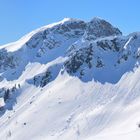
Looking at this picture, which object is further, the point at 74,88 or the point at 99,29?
the point at 99,29

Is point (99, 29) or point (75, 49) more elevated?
point (99, 29)

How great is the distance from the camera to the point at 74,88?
109 metres

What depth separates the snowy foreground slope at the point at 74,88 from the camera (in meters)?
90.2

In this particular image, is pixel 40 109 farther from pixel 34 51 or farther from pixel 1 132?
pixel 34 51

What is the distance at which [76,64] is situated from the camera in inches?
4592

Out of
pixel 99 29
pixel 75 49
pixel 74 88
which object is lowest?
pixel 74 88

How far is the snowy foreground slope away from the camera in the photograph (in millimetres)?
90213

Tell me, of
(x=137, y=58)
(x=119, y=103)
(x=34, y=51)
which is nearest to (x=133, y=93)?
(x=119, y=103)

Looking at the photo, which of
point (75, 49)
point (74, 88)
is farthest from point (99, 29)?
point (74, 88)

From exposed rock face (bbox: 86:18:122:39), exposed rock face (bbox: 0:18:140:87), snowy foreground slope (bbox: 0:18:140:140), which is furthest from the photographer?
exposed rock face (bbox: 86:18:122:39)

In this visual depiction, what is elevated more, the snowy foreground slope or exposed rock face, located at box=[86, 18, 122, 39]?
exposed rock face, located at box=[86, 18, 122, 39]

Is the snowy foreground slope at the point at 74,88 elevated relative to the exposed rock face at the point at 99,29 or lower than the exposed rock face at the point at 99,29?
lower

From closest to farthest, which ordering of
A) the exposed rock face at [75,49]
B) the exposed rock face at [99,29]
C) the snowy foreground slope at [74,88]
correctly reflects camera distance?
the snowy foreground slope at [74,88] → the exposed rock face at [75,49] → the exposed rock face at [99,29]

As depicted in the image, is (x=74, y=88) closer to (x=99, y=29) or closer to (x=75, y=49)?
(x=75, y=49)
